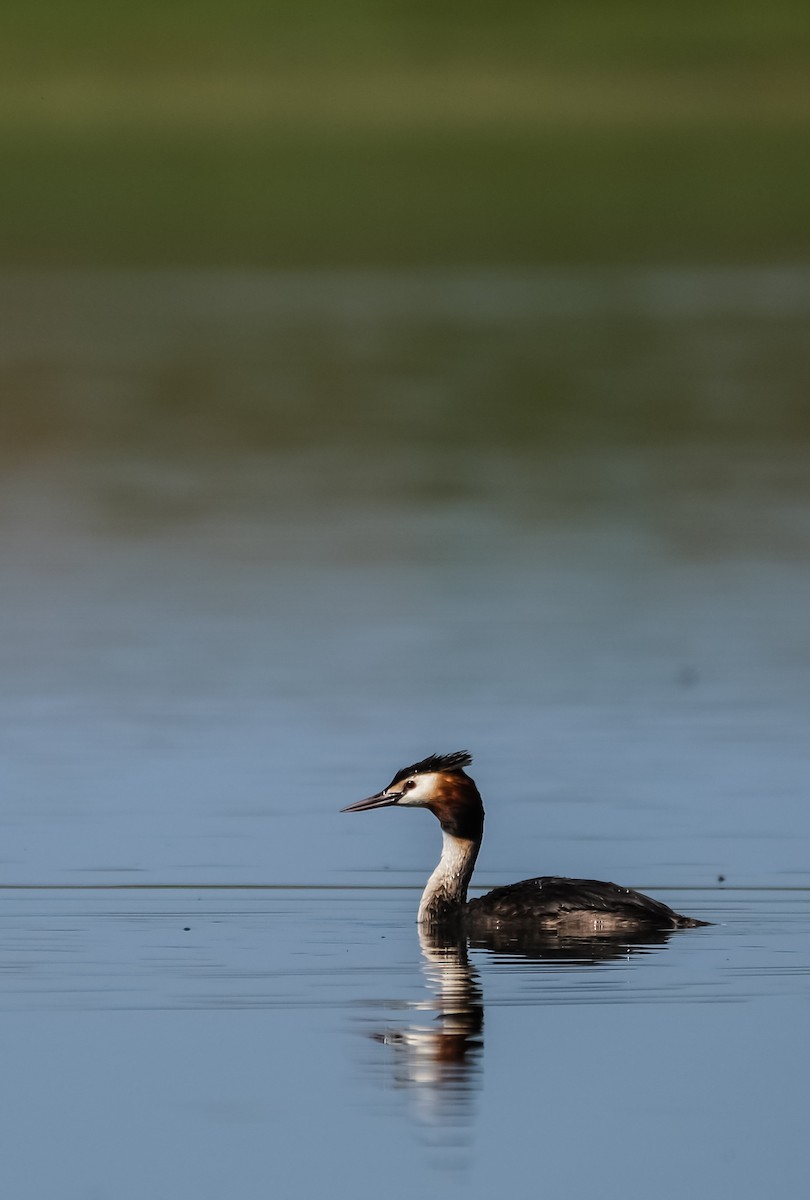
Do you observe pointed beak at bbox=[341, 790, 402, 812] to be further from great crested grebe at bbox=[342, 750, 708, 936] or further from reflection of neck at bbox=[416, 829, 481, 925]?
reflection of neck at bbox=[416, 829, 481, 925]


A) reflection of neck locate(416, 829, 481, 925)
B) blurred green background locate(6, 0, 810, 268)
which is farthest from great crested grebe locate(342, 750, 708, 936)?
blurred green background locate(6, 0, 810, 268)

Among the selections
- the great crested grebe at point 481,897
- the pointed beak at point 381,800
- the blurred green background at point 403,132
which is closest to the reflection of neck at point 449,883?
the great crested grebe at point 481,897

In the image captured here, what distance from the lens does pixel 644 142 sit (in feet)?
205

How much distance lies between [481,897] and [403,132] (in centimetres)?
5357

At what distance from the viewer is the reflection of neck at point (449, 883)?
Answer: 11438 mm

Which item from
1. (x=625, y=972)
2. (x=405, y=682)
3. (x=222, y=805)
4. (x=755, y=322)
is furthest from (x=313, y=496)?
(x=755, y=322)

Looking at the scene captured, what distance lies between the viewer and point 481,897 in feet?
38.5

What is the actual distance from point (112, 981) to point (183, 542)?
10.5m

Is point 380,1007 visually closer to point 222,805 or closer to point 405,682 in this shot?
point 222,805

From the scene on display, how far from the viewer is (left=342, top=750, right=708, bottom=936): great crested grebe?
11070 mm

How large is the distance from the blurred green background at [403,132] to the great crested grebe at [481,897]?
114 feet

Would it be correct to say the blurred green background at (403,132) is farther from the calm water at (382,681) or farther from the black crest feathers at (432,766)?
the black crest feathers at (432,766)

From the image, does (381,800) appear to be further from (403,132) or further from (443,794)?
(403,132)

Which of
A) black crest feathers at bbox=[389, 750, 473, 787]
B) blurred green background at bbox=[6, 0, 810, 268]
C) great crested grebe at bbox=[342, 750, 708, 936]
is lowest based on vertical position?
great crested grebe at bbox=[342, 750, 708, 936]
